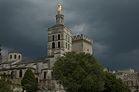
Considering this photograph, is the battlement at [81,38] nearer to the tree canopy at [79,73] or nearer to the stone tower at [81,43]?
the stone tower at [81,43]

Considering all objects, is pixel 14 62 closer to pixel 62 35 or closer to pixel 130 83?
pixel 62 35

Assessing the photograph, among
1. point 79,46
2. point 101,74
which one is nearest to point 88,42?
point 79,46

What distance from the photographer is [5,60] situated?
115 metres

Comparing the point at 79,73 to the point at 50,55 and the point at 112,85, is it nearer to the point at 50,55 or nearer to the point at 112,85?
the point at 112,85

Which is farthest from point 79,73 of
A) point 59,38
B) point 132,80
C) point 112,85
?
point 132,80

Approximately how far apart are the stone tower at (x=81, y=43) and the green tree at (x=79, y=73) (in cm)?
4083

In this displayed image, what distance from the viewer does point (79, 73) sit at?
62.9 metres

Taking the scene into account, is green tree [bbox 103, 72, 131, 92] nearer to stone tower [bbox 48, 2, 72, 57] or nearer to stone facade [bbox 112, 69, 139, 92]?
stone tower [bbox 48, 2, 72, 57]

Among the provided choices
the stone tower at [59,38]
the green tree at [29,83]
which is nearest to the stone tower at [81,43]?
the stone tower at [59,38]

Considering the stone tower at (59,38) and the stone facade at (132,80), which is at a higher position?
the stone tower at (59,38)

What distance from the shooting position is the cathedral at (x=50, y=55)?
94500 millimetres

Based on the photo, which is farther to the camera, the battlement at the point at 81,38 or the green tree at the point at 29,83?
the battlement at the point at 81,38

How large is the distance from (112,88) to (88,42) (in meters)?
34.5

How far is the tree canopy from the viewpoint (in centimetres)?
6266
